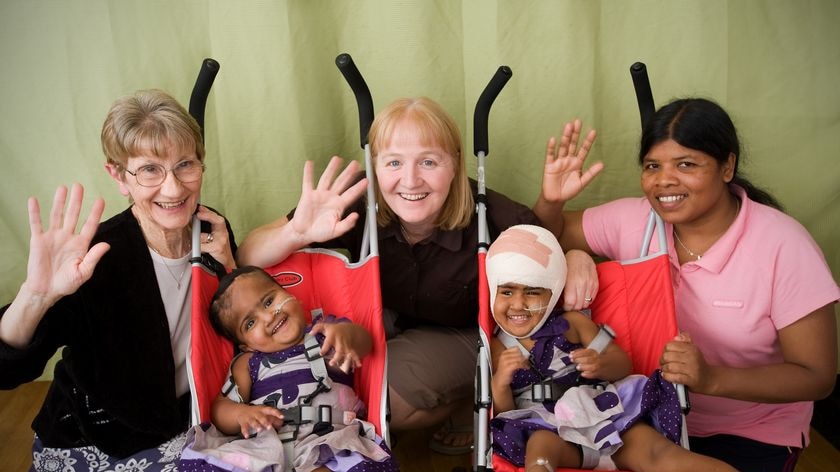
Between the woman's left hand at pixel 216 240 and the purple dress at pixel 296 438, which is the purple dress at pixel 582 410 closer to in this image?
the purple dress at pixel 296 438

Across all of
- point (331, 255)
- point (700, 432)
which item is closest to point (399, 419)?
point (331, 255)

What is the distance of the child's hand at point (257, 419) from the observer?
1953mm

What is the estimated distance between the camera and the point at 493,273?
2.12 metres

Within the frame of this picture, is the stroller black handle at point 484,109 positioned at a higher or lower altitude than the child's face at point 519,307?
higher

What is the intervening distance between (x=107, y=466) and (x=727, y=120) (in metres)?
2.01

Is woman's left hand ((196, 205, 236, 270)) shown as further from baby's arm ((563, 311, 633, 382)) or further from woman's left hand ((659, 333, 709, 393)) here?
woman's left hand ((659, 333, 709, 393))

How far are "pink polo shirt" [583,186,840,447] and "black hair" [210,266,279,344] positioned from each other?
1285 millimetres

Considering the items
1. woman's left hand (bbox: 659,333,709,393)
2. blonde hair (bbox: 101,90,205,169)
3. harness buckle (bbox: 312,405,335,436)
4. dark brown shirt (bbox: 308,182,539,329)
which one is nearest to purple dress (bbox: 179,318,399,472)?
harness buckle (bbox: 312,405,335,436)

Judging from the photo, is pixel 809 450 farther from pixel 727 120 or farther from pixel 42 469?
pixel 42 469

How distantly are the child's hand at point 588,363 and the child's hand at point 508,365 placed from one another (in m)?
0.16

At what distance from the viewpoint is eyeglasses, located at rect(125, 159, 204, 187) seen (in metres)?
2.01

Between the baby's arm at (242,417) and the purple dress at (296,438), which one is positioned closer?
the purple dress at (296,438)

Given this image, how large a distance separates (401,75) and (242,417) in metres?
1.49

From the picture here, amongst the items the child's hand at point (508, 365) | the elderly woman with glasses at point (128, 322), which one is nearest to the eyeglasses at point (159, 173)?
the elderly woman with glasses at point (128, 322)
